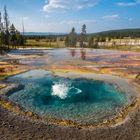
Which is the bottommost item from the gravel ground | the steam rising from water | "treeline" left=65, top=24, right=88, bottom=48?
the gravel ground

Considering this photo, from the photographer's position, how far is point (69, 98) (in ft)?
92.0

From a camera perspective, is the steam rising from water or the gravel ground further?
the steam rising from water

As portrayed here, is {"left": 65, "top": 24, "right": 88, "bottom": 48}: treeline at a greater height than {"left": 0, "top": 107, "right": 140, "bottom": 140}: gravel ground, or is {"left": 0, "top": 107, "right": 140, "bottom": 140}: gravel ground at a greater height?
{"left": 65, "top": 24, "right": 88, "bottom": 48}: treeline

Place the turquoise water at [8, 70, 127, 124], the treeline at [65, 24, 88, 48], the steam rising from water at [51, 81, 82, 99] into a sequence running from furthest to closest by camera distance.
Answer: the treeline at [65, 24, 88, 48]
the steam rising from water at [51, 81, 82, 99]
the turquoise water at [8, 70, 127, 124]

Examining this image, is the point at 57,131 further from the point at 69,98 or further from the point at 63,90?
the point at 63,90

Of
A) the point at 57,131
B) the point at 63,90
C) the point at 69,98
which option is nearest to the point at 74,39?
the point at 63,90

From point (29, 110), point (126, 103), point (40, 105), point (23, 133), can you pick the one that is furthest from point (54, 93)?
point (23, 133)

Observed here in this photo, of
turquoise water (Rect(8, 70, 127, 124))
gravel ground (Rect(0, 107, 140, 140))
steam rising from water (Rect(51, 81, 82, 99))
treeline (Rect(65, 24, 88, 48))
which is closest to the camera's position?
gravel ground (Rect(0, 107, 140, 140))

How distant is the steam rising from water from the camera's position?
1166 inches

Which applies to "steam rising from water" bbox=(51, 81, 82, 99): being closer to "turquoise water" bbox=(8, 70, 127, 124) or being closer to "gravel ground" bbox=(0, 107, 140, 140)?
"turquoise water" bbox=(8, 70, 127, 124)

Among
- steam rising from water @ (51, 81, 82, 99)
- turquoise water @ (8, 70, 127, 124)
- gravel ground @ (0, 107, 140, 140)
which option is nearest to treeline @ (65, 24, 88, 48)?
turquoise water @ (8, 70, 127, 124)

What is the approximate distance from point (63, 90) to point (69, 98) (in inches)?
142

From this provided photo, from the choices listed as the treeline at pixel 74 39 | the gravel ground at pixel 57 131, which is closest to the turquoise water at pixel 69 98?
the gravel ground at pixel 57 131

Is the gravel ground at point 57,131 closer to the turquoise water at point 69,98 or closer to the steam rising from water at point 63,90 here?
the turquoise water at point 69,98
